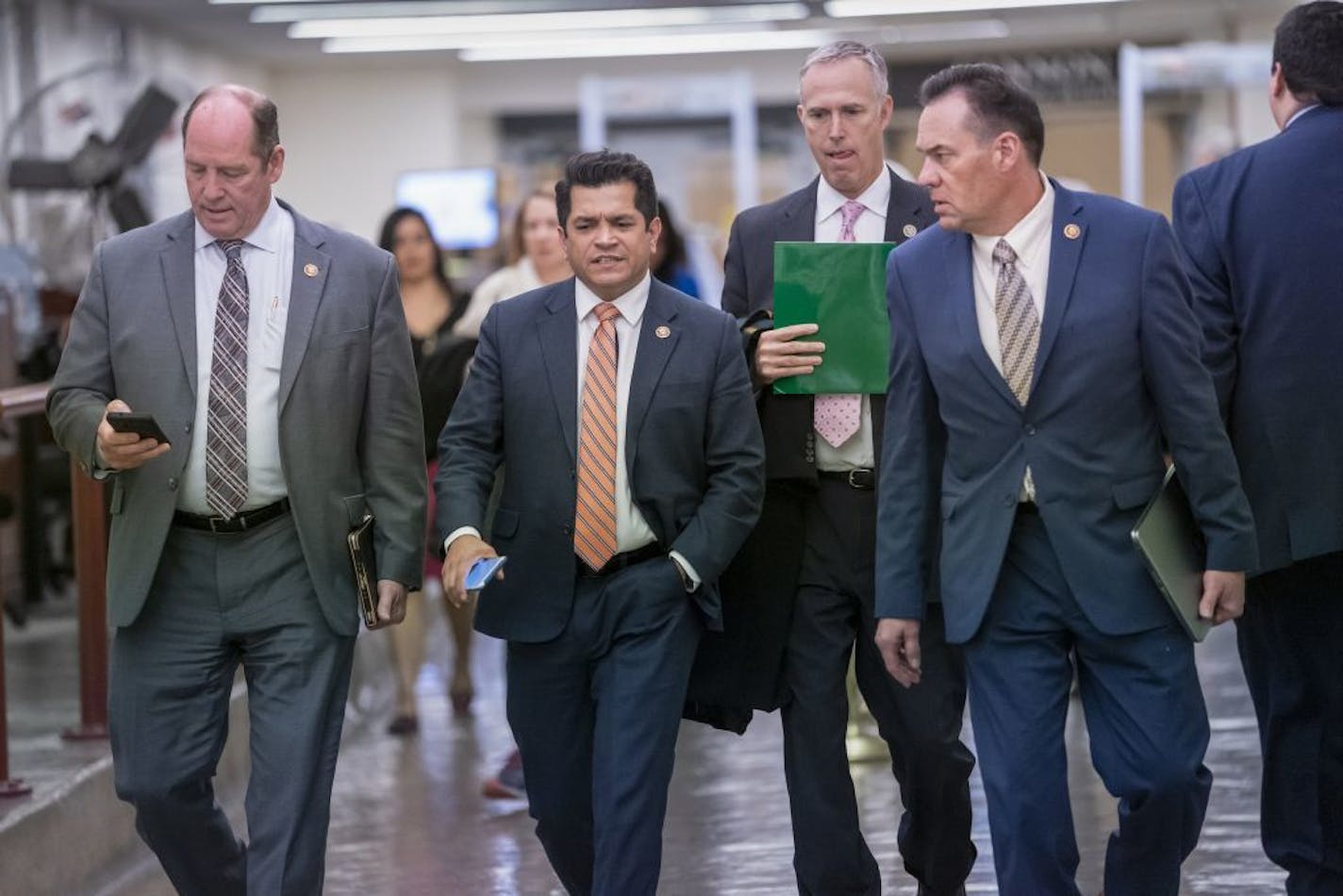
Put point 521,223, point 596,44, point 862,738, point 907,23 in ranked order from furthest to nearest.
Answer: point 596,44
point 907,23
point 521,223
point 862,738

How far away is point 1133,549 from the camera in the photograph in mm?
3949

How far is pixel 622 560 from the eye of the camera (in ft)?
14.6

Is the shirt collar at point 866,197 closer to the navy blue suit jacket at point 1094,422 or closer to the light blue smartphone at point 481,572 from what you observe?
the navy blue suit jacket at point 1094,422

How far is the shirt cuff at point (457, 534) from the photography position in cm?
429

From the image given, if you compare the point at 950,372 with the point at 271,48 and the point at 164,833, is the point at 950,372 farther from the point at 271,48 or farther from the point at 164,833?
the point at 271,48

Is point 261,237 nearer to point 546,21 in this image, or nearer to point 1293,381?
point 1293,381

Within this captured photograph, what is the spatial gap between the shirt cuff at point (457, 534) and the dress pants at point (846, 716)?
790mm

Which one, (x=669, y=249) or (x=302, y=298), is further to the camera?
(x=669, y=249)

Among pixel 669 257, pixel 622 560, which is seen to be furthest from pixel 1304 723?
pixel 669 257

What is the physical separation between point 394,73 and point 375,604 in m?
22.3

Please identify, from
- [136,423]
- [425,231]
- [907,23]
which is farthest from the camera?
[907,23]

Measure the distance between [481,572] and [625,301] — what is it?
744mm

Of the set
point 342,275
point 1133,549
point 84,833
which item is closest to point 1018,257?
point 1133,549

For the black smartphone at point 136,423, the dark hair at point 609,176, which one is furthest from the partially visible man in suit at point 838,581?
the black smartphone at point 136,423
